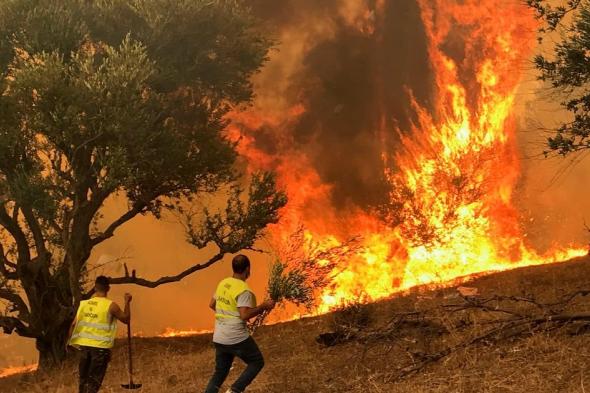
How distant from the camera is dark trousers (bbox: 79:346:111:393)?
947 centimetres

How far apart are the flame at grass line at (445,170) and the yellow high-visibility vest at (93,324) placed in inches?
872

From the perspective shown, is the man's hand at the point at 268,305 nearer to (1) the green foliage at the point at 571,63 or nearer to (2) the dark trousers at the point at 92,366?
(2) the dark trousers at the point at 92,366

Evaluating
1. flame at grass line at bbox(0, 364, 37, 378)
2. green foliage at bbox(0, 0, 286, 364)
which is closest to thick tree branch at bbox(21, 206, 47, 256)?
green foliage at bbox(0, 0, 286, 364)

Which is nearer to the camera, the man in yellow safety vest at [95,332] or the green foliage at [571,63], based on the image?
the man in yellow safety vest at [95,332]

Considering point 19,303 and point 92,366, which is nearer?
point 92,366

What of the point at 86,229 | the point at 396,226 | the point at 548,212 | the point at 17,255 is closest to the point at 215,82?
the point at 86,229

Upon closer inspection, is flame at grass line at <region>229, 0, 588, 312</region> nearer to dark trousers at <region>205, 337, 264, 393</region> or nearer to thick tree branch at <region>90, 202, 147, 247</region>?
thick tree branch at <region>90, 202, 147, 247</region>

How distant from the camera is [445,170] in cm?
3238

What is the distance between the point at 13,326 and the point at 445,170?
22560 mm

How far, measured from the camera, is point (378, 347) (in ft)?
41.3

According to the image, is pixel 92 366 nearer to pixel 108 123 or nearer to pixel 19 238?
pixel 108 123

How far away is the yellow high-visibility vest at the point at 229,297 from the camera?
8.09m

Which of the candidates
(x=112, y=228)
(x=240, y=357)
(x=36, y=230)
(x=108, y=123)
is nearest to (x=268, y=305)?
(x=240, y=357)

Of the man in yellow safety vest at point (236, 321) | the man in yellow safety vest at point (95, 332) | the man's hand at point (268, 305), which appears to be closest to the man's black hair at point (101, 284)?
the man in yellow safety vest at point (95, 332)
